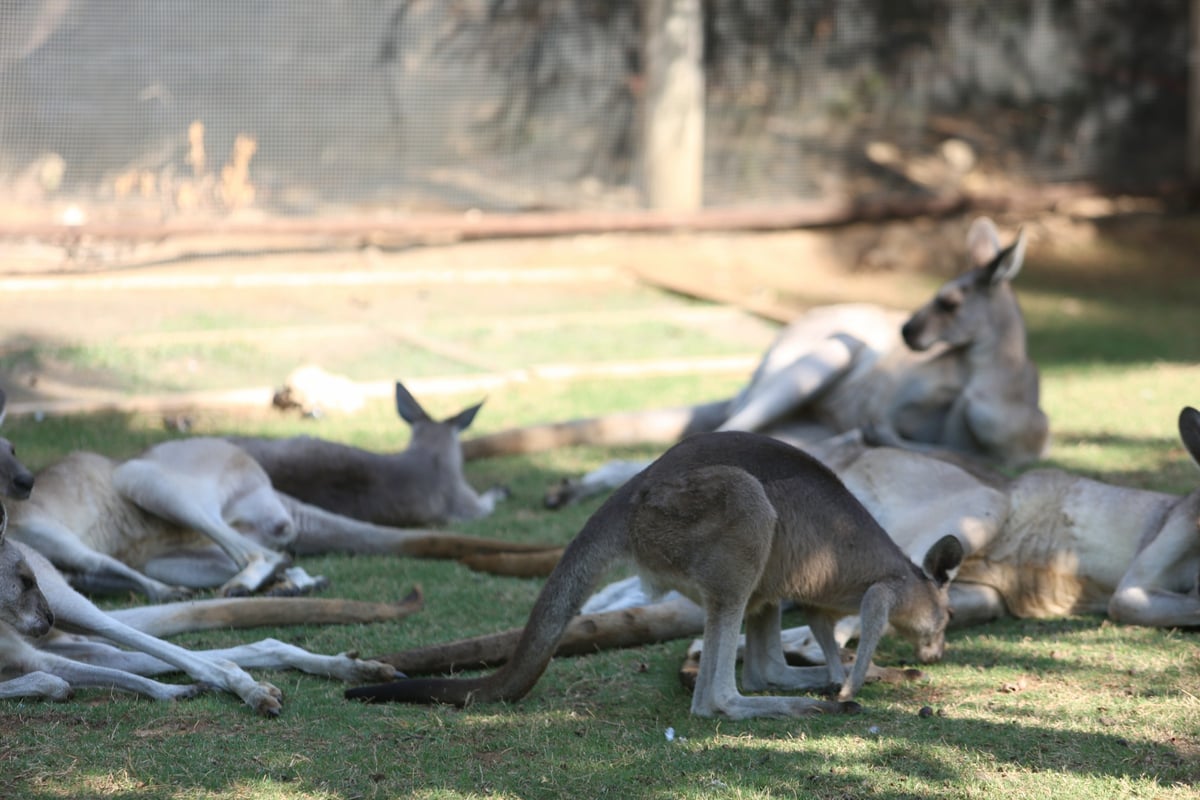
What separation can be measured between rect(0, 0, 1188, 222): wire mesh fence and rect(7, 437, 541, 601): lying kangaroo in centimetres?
464

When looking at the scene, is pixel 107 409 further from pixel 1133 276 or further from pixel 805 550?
pixel 1133 276

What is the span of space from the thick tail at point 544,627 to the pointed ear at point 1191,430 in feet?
5.45

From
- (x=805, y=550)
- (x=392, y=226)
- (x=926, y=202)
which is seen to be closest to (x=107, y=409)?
(x=392, y=226)

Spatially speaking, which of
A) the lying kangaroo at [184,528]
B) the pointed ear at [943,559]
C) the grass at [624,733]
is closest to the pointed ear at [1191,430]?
the grass at [624,733]

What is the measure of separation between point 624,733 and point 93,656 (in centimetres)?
149

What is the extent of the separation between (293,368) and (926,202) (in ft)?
18.7

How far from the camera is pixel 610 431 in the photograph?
21.2ft

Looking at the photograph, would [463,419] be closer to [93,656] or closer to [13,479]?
[13,479]

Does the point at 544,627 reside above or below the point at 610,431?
above

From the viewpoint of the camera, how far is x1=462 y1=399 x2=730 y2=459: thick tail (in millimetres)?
6383

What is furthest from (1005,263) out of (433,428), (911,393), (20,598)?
(20,598)

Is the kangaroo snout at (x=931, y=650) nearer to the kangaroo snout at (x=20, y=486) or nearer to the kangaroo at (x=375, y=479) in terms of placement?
the kangaroo at (x=375, y=479)

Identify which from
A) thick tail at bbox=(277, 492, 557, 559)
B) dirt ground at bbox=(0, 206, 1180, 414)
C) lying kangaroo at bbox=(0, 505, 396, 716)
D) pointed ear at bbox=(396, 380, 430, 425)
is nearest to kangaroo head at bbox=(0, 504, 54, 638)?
lying kangaroo at bbox=(0, 505, 396, 716)

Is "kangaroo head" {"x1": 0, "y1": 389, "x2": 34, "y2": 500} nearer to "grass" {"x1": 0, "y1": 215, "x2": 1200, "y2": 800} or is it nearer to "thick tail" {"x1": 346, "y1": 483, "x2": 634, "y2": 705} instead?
"grass" {"x1": 0, "y1": 215, "x2": 1200, "y2": 800}
